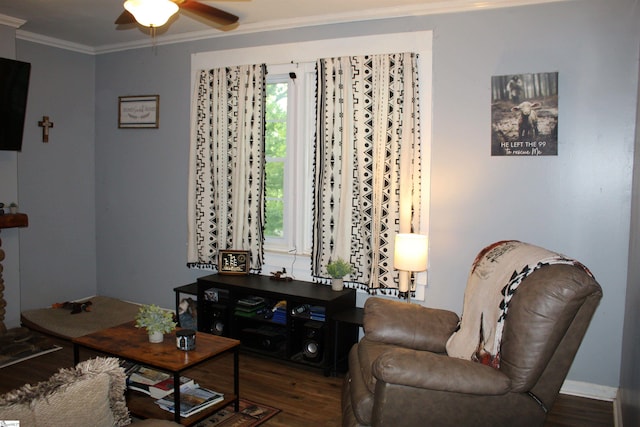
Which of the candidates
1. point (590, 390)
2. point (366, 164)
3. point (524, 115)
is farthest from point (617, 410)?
point (366, 164)

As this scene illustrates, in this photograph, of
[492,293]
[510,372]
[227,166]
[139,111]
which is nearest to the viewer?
[510,372]

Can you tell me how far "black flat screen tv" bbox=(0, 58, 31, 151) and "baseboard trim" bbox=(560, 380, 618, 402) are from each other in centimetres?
464

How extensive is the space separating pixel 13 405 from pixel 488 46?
332 cm

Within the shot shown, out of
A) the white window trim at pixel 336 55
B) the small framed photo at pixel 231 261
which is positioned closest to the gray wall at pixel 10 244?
the white window trim at pixel 336 55

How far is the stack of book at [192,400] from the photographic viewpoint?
9.20ft

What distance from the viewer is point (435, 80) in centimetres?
367

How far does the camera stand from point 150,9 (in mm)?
2375

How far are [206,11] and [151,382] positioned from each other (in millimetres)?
2120

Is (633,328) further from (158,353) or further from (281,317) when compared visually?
(158,353)

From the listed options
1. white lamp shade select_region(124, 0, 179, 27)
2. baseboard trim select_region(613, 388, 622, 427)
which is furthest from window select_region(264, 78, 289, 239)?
baseboard trim select_region(613, 388, 622, 427)

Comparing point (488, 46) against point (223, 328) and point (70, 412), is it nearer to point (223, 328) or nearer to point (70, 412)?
point (223, 328)

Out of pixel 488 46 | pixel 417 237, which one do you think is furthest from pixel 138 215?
pixel 488 46

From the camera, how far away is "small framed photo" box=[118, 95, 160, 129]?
16.2 ft

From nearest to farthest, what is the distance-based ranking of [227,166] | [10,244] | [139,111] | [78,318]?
1. [227,166]
2. [10,244]
3. [78,318]
4. [139,111]
